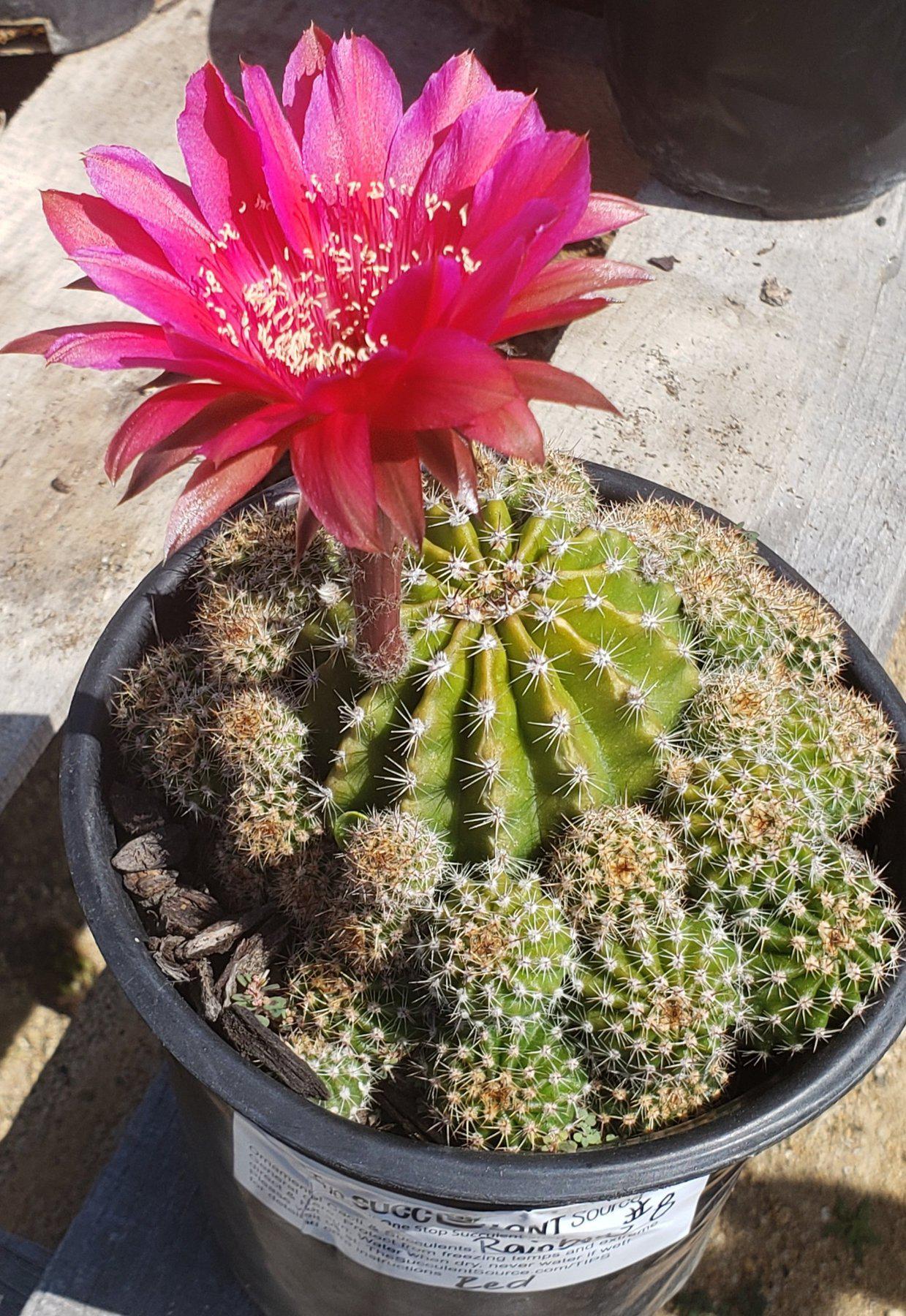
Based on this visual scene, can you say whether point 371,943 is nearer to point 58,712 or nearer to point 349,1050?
point 349,1050

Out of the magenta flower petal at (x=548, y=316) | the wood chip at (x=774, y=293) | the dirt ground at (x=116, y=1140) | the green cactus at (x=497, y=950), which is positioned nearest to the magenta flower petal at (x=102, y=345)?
the magenta flower petal at (x=548, y=316)

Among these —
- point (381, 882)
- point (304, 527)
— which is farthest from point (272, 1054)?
point (304, 527)

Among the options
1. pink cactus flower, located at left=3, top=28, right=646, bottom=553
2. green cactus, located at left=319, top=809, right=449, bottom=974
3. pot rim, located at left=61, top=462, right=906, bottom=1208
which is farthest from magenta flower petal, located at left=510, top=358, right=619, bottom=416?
pot rim, located at left=61, top=462, right=906, bottom=1208

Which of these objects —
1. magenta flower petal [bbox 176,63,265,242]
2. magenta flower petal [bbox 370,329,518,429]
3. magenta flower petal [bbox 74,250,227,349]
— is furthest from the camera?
magenta flower petal [bbox 176,63,265,242]

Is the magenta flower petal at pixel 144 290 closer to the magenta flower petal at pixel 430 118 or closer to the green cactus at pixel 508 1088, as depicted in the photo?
the magenta flower petal at pixel 430 118

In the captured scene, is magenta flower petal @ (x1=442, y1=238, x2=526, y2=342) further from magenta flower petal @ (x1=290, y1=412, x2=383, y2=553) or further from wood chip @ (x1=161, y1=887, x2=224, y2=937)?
wood chip @ (x1=161, y1=887, x2=224, y2=937)

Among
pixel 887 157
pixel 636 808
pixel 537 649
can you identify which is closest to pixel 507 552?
pixel 537 649

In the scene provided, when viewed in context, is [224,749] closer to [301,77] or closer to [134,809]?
[134,809]
